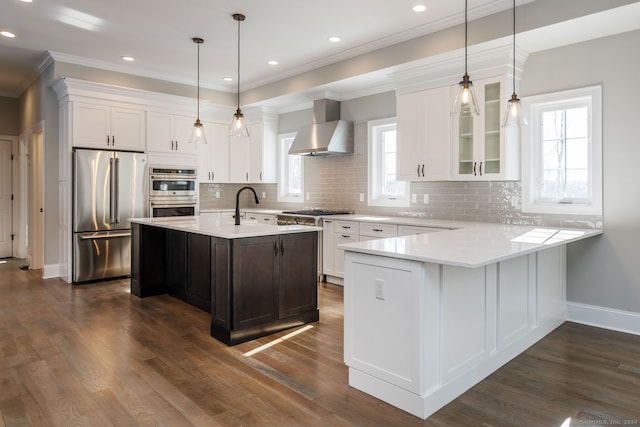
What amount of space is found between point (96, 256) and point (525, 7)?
566 cm

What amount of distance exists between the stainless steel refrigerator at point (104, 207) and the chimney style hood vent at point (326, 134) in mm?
2311

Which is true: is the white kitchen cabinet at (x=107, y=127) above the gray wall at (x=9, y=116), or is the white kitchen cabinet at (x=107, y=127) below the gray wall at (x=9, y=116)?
below

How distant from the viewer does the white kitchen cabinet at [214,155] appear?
7141 millimetres

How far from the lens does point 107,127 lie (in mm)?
5844

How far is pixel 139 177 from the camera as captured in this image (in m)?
6.05

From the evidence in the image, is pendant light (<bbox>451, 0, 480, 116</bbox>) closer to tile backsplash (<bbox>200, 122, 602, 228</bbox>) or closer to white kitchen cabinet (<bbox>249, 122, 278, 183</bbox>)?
tile backsplash (<bbox>200, 122, 602, 228</bbox>)

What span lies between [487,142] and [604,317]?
192cm

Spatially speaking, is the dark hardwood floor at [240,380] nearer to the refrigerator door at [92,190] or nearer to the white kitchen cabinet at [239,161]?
the refrigerator door at [92,190]

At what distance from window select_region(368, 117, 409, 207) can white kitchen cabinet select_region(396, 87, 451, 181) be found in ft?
2.42

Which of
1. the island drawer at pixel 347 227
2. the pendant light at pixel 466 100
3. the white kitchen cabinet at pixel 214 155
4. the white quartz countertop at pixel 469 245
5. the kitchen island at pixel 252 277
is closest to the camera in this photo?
the white quartz countertop at pixel 469 245

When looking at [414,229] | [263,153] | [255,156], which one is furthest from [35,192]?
[414,229]

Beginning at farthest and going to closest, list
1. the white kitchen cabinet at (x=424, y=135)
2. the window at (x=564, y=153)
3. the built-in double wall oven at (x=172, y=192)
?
1. the built-in double wall oven at (x=172, y=192)
2. the white kitchen cabinet at (x=424, y=135)
3. the window at (x=564, y=153)

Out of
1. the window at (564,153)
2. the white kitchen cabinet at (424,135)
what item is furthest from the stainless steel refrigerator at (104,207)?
the window at (564,153)

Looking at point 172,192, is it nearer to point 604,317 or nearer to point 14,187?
point 14,187
